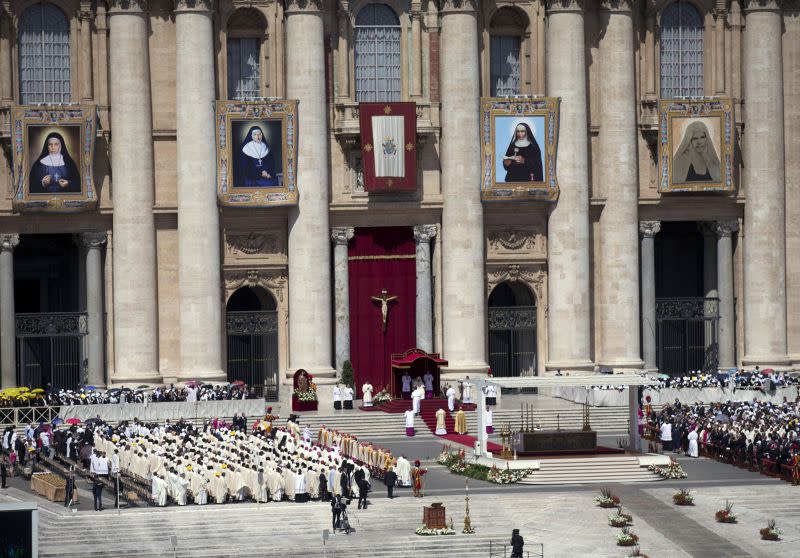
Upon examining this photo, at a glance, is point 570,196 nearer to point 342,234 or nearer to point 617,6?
point 617,6

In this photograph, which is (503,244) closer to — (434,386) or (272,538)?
(434,386)

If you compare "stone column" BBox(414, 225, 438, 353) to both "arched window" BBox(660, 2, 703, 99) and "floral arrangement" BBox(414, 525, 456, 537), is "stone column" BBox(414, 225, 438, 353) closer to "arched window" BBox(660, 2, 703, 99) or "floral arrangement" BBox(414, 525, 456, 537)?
"arched window" BBox(660, 2, 703, 99)

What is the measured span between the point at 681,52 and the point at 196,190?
26685mm

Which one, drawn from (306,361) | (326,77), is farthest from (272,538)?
(326,77)

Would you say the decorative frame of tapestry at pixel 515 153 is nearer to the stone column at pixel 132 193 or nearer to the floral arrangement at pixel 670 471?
the stone column at pixel 132 193

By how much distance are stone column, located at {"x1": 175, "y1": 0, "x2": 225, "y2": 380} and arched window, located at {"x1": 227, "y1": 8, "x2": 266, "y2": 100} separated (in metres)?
2.78

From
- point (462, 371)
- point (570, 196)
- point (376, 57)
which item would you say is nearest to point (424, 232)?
point (462, 371)

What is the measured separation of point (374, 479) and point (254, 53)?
31534 millimetres

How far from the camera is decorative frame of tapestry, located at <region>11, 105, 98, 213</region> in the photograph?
98125 mm

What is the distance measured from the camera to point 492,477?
3034 inches

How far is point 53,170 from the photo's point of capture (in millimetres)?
98500

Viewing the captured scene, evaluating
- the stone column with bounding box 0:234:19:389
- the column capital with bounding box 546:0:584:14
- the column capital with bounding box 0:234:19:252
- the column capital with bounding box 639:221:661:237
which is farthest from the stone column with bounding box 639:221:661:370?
the stone column with bounding box 0:234:19:389

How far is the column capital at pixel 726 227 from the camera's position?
347 feet

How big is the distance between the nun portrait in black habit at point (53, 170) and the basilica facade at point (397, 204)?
250 millimetres
